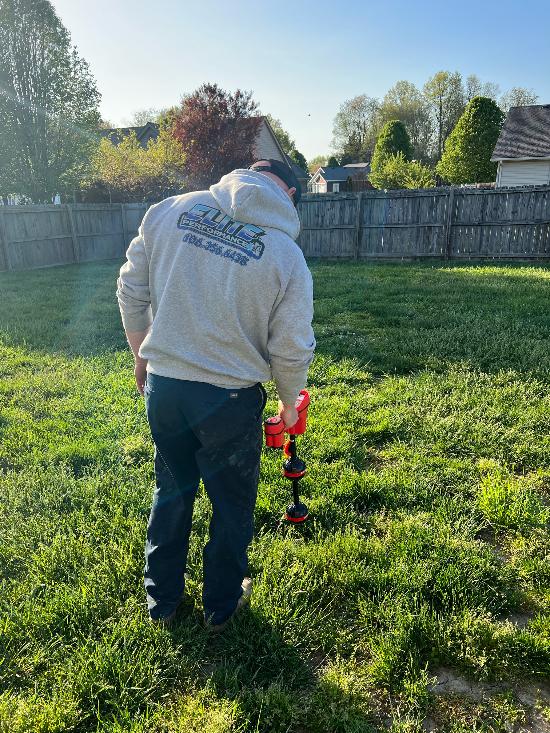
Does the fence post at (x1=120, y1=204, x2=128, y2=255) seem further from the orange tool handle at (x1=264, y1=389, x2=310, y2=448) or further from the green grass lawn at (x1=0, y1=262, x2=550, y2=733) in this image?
the orange tool handle at (x1=264, y1=389, x2=310, y2=448)

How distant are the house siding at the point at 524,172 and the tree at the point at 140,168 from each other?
1514cm

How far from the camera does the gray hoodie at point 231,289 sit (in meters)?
1.83

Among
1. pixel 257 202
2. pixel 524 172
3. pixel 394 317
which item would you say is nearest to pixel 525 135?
pixel 524 172

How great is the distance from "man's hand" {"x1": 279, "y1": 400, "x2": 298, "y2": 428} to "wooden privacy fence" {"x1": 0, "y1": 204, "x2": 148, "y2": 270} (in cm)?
1375

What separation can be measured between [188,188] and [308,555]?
74.5 ft

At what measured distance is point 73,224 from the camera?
50.6 ft

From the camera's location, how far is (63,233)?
1530cm

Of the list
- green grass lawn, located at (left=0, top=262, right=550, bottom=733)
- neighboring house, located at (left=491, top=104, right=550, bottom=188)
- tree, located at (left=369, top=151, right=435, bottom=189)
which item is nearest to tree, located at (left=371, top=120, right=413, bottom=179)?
tree, located at (left=369, top=151, right=435, bottom=189)

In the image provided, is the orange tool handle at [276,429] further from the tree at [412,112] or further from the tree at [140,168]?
the tree at [412,112]

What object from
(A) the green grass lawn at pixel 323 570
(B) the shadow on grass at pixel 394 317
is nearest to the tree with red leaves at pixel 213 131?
(B) the shadow on grass at pixel 394 317

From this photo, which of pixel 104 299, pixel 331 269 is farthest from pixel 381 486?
pixel 331 269

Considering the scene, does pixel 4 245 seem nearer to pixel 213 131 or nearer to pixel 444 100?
pixel 213 131

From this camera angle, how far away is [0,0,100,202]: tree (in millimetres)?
19375

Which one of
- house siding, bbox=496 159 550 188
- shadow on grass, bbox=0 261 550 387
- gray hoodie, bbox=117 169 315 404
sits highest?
house siding, bbox=496 159 550 188
